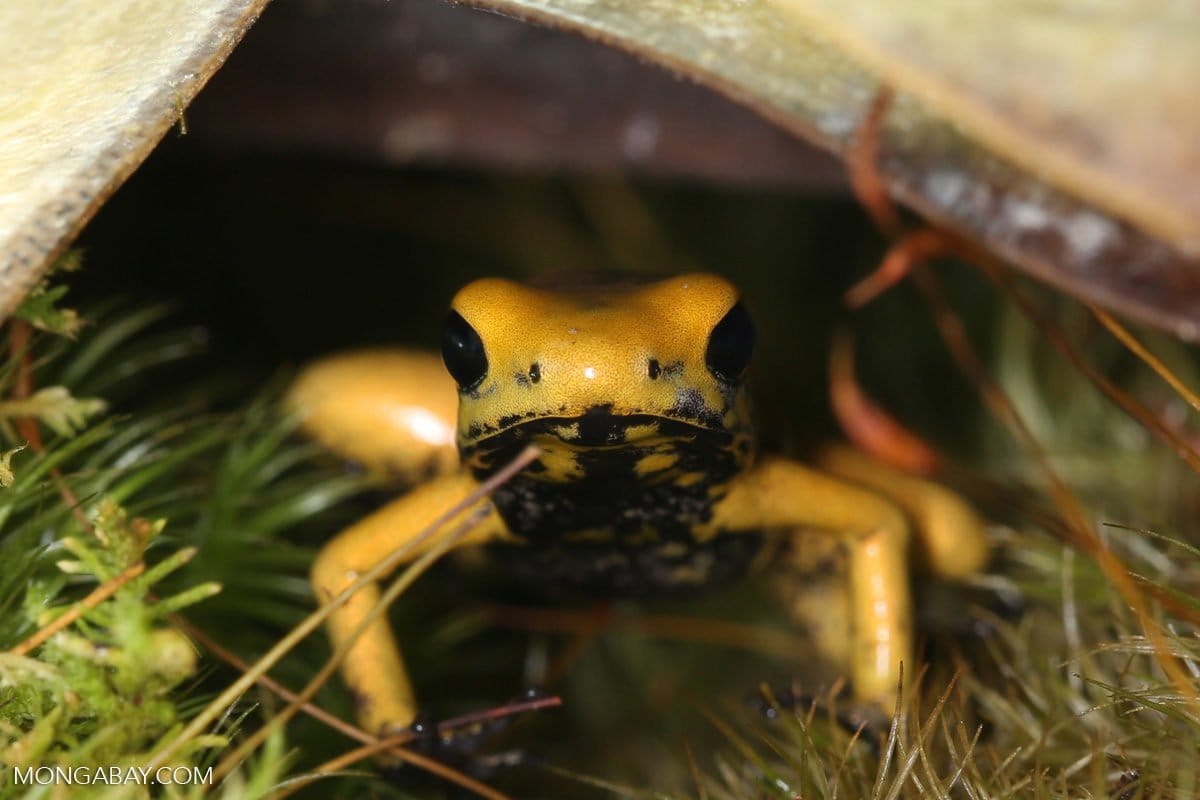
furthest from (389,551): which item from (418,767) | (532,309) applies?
(532,309)

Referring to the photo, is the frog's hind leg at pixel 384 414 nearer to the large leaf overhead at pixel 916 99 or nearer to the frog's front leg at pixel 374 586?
the frog's front leg at pixel 374 586

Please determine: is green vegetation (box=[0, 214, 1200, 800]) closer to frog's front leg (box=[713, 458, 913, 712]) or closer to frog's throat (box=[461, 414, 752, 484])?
frog's front leg (box=[713, 458, 913, 712])

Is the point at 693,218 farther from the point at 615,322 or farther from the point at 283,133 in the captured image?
the point at 615,322

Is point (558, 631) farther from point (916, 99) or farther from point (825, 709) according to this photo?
point (916, 99)

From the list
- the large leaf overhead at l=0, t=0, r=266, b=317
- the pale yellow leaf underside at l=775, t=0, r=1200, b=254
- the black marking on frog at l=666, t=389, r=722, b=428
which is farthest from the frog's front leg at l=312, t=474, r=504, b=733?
the pale yellow leaf underside at l=775, t=0, r=1200, b=254

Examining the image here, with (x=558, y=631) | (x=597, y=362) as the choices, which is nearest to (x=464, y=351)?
(x=597, y=362)

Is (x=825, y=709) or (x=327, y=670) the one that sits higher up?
(x=327, y=670)
